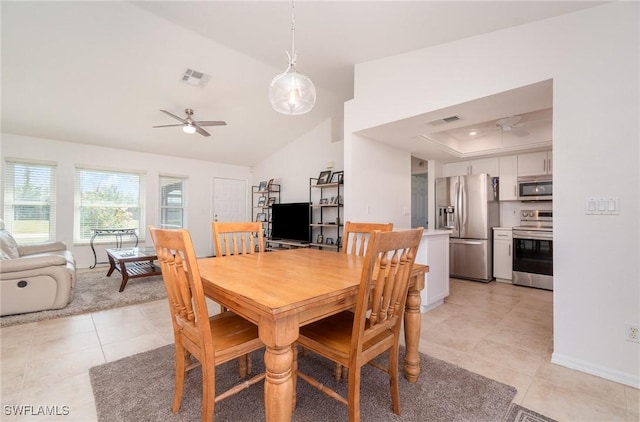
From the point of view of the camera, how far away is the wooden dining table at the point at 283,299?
103 cm

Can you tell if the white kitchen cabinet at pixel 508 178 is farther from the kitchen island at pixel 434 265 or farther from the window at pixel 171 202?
the window at pixel 171 202

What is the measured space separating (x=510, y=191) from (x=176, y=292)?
5048mm

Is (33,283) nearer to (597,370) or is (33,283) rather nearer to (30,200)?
(30,200)

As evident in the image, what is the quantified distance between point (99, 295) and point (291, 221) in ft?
10.7

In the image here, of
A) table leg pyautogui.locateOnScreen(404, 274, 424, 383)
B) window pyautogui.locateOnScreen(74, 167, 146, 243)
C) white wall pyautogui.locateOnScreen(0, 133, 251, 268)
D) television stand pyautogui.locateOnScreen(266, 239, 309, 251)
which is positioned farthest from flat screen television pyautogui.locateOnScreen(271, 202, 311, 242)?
table leg pyautogui.locateOnScreen(404, 274, 424, 383)

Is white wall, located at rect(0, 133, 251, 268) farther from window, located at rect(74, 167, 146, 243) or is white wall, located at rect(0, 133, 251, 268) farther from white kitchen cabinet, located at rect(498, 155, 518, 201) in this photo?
white kitchen cabinet, located at rect(498, 155, 518, 201)

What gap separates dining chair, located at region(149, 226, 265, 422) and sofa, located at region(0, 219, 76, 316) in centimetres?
238

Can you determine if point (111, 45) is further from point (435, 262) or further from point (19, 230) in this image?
point (435, 262)

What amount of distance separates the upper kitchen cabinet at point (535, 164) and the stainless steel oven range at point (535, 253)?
64 cm

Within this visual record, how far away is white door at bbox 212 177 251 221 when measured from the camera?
6633 millimetres

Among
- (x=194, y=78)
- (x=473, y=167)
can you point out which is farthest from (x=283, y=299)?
(x=473, y=167)

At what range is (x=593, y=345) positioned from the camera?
1.84m

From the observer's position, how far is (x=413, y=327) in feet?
5.47

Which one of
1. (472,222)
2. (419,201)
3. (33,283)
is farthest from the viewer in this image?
(419,201)
